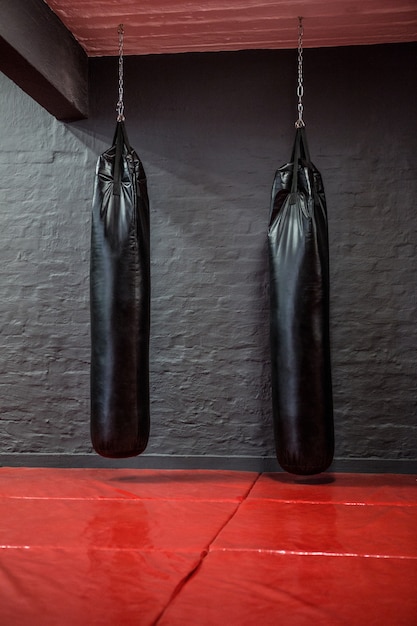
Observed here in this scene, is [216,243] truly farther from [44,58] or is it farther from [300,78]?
[44,58]

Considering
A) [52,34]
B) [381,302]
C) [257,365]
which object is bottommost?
[257,365]

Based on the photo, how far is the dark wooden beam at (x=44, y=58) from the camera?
3014 mm

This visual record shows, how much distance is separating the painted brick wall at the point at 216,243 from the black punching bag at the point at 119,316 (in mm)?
560

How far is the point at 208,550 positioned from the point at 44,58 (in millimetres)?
2381

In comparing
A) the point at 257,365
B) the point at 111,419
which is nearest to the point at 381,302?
the point at 257,365

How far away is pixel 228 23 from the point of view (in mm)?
3562

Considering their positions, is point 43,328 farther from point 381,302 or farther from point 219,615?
point 219,615

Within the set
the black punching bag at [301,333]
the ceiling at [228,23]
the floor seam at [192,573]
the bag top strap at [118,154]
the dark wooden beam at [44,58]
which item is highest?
the ceiling at [228,23]

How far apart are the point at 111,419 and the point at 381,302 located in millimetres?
1572

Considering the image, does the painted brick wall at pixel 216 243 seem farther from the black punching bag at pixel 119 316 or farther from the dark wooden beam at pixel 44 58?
the black punching bag at pixel 119 316

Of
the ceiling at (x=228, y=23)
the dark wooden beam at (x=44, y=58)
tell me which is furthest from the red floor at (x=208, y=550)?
the ceiling at (x=228, y=23)

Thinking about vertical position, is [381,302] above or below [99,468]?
above

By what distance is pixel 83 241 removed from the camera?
3.95 meters

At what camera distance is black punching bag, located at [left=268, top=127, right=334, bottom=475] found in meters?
3.21
